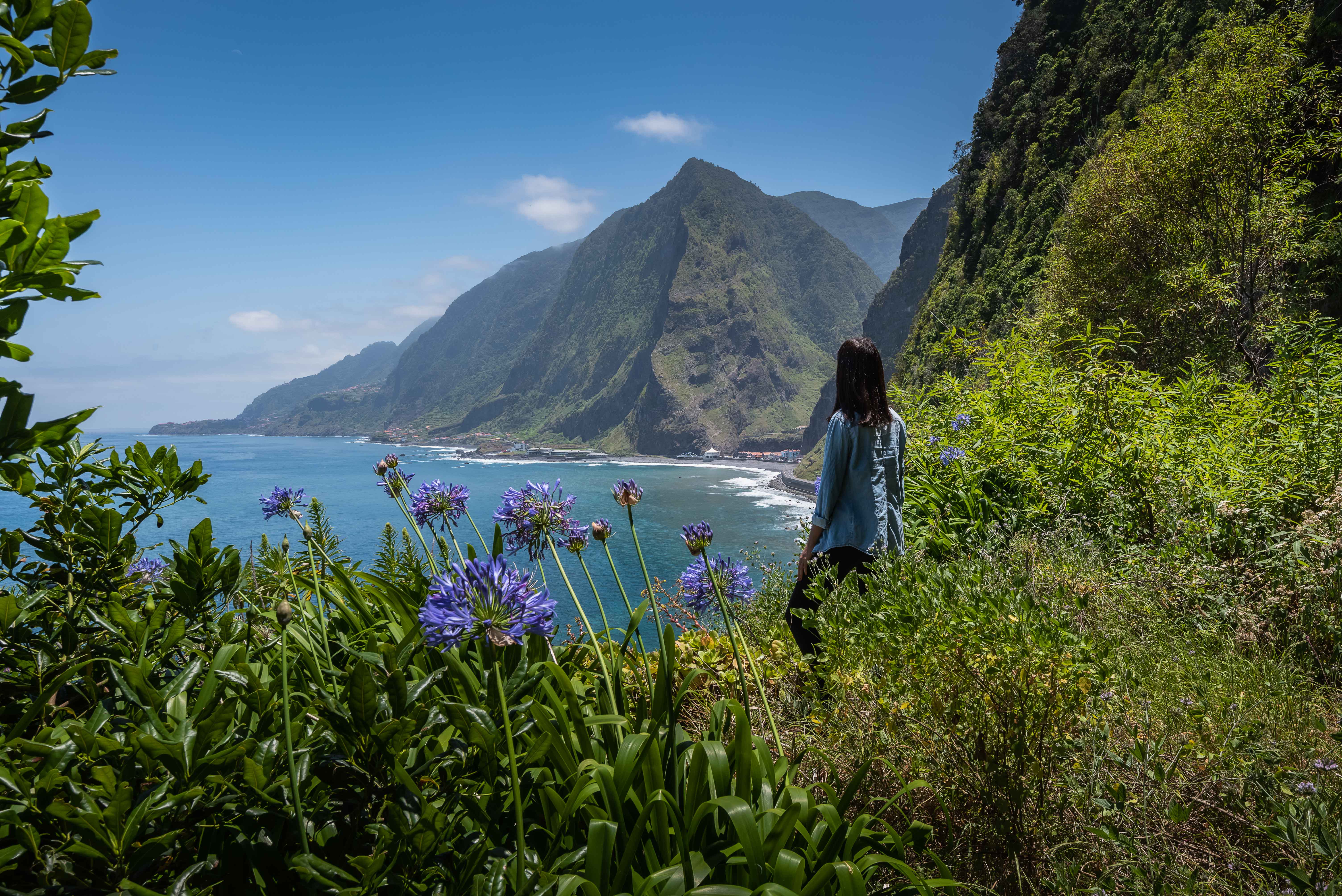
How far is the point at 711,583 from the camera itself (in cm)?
269

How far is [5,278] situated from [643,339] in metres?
179

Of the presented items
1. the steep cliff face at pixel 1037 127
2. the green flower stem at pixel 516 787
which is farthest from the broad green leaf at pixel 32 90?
the steep cliff face at pixel 1037 127

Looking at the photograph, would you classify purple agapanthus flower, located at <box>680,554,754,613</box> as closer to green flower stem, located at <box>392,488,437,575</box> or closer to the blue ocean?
the blue ocean

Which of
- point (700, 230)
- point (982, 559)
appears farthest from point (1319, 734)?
point (700, 230)

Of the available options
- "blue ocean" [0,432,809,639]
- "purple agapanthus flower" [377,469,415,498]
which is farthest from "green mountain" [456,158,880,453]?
"purple agapanthus flower" [377,469,415,498]

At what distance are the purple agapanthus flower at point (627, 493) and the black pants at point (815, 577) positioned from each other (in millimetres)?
1070

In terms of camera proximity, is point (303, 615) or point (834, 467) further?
point (834, 467)

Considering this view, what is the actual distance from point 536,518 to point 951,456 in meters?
4.05

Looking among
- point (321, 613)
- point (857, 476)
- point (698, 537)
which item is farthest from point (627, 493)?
point (857, 476)

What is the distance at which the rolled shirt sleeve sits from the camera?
11.2 ft

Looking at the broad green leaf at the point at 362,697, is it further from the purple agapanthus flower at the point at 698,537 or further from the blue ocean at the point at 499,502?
the purple agapanthus flower at the point at 698,537

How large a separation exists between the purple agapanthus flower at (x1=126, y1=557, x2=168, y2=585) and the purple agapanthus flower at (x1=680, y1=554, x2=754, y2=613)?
6.51 ft

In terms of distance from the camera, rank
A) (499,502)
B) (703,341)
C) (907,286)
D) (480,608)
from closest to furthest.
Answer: (480,608) → (499,502) → (907,286) → (703,341)

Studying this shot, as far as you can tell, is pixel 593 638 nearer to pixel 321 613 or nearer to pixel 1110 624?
pixel 321 613
